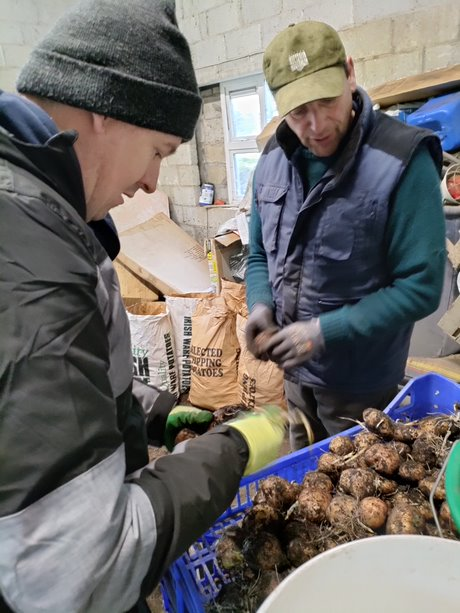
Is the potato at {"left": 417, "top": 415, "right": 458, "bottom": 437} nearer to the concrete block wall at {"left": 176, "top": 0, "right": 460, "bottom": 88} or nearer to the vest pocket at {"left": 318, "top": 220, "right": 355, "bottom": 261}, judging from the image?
the vest pocket at {"left": 318, "top": 220, "right": 355, "bottom": 261}

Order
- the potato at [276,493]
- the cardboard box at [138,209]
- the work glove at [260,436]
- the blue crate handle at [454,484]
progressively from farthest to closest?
the cardboard box at [138,209] < the potato at [276,493] < the work glove at [260,436] < the blue crate handle at [454,484]

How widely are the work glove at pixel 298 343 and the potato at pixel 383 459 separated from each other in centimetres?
32

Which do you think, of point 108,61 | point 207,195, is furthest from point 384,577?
point 207,195

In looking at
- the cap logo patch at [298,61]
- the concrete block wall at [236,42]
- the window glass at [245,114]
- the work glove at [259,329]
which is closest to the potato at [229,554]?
the work glove at [259,329]

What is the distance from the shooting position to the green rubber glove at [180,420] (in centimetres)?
129

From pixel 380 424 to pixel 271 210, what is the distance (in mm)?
802

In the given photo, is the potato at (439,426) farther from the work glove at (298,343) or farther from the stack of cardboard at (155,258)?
the stack of cardboard at (155,258)

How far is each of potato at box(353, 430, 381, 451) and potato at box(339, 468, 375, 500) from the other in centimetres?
9

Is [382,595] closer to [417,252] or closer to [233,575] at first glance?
[233,575]

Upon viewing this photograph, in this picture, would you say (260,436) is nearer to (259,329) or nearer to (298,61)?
(259,329)

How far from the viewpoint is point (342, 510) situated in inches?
40.5

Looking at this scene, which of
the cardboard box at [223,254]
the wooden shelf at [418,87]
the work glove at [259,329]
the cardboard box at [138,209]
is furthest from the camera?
the cardboard box at [138,209]

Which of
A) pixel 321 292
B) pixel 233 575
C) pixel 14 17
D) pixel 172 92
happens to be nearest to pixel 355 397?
pixel 321 292

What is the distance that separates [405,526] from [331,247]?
803 millimetres
